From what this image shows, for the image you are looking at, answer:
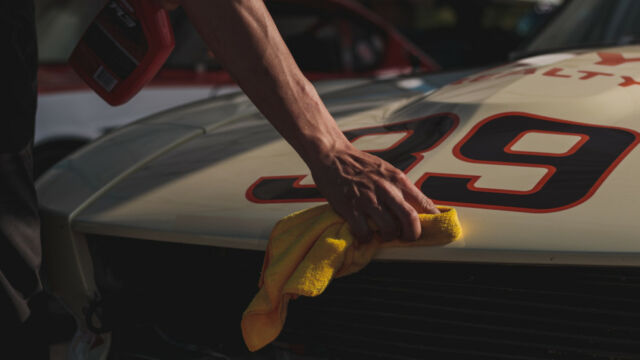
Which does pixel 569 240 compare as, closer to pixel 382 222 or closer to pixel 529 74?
pixel 382 222

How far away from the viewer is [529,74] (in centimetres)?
147

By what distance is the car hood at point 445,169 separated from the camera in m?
0.99

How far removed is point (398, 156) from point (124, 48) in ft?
2.01

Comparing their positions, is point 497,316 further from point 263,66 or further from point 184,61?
point 184,61

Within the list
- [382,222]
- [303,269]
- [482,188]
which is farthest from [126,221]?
[482,188]

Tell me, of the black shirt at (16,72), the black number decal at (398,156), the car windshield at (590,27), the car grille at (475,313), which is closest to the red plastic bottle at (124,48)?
the black shirt at (16,72)

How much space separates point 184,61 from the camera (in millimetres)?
3482

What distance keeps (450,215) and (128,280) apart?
2.62 ft

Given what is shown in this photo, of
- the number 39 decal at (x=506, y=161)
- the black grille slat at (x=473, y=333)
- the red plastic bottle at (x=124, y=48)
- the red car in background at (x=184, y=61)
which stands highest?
the red plastic bottle at (x=124, y=48)

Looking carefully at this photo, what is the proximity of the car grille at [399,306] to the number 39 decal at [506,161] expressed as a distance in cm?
12

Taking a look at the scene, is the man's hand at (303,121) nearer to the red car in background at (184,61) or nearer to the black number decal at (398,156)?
the black number decal at (398,156)

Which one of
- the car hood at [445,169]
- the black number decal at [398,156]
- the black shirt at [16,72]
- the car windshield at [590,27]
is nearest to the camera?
the car hood at [445,169]

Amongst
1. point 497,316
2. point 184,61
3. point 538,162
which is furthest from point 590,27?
point 184,61

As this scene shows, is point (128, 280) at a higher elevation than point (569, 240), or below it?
below
